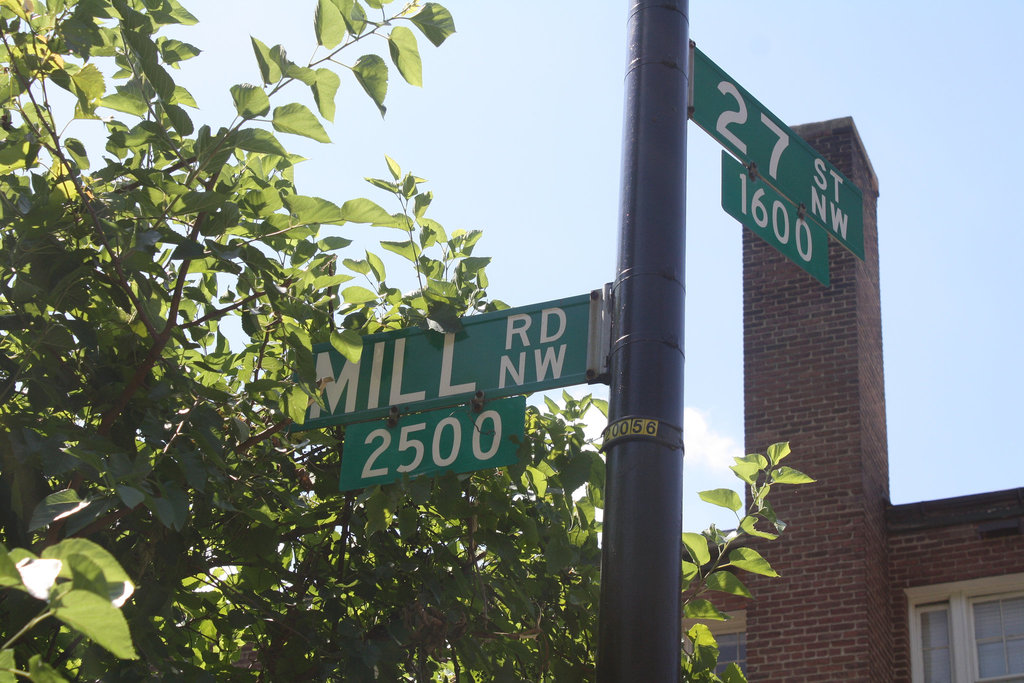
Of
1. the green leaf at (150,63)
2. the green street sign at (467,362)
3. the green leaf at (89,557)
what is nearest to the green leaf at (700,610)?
the green street sign at (467,362)

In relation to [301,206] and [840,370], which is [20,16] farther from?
[840,370]

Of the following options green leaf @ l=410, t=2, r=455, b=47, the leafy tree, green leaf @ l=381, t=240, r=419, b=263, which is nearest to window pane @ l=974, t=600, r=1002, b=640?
the leafy tree

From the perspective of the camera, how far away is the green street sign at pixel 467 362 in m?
3.74

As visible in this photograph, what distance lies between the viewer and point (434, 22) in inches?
150

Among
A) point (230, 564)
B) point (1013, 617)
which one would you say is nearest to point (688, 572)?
point (230, 564)

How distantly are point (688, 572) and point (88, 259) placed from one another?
7.89 ft

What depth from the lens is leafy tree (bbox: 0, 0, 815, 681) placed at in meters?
3.57

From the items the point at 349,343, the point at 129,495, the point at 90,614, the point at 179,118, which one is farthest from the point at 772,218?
the point at 90,614

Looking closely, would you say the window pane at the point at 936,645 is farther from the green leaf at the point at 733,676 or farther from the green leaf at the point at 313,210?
the green leaf at the point at 313,210

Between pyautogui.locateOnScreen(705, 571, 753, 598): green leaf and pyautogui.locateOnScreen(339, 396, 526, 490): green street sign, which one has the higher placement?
pyautogui.locateOnScreen(339, 396, 526, 490): green street sign

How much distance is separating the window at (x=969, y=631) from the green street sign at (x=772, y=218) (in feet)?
25.9

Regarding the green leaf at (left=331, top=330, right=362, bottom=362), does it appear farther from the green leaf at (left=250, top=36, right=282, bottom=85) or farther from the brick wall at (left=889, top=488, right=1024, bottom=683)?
the brick wall at (left=889, top=488, right=1024, bottom=683)

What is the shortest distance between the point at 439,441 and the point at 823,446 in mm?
9156

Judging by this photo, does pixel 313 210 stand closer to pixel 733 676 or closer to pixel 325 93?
pixel 325 93
